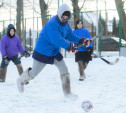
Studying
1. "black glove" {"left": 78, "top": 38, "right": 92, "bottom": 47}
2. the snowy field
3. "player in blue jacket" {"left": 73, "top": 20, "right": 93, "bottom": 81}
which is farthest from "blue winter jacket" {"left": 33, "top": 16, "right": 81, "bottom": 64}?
"player in blue jacket" {"left": 73, "top": 20, "right": 93, "bottom": 81}

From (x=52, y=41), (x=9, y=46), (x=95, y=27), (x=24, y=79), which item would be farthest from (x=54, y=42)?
(x=95, y=27)

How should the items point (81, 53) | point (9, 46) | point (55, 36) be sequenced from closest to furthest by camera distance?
point (55, 36) < point (9, 46) < point (81, 53)

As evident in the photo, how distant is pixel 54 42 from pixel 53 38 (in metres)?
0.06

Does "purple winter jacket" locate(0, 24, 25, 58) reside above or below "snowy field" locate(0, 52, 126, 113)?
above

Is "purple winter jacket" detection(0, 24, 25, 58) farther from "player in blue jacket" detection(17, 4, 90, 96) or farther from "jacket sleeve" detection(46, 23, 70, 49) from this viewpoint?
"jacket sleeve" detection(46, 23, 70, 49)

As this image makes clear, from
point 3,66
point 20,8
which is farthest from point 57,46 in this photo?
point 20,8

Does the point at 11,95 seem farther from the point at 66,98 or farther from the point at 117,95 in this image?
the point at 117,95

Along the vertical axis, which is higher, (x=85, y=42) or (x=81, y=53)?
(x=85, y=42)

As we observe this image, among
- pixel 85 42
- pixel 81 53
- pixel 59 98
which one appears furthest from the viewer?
pixel 81 53

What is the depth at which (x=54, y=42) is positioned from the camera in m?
4.27

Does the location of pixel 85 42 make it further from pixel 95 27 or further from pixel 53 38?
pixel 95 27

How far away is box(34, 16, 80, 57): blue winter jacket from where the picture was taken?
14.0 feet

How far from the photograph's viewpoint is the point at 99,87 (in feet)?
19.3

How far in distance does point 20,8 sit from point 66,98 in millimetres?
17848
